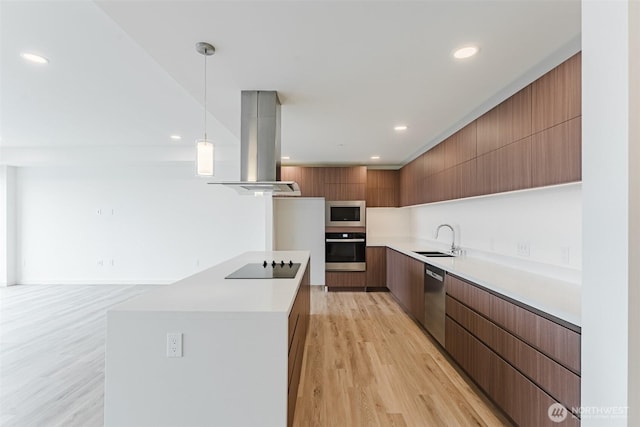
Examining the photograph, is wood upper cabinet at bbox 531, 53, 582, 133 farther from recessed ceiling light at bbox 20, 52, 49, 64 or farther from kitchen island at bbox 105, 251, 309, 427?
recessed ceiling light at bbox 20, 52, 49, 64

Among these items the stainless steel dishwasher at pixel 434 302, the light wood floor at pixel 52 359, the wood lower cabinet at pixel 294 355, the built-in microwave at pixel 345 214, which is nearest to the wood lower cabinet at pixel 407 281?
Answer: the stainless steel dishwasher at pixel 434 302

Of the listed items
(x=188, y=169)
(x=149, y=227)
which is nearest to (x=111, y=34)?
(x=188, y=169)

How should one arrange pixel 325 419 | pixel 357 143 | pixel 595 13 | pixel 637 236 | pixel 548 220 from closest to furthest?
1. pixel 637 236
2. pixel 595 13
3. pixel 325 419
4. pixel 548 220
5. pixel 357 143

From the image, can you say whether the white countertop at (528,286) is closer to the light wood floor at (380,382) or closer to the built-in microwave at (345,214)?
the light wood floor at (380,382)

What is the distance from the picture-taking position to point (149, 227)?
5.81 m

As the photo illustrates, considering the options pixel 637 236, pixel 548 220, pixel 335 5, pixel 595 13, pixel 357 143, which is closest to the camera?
pixel 637 236

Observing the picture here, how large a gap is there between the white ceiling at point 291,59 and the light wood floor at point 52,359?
100 inches

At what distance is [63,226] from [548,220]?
788 centimetres

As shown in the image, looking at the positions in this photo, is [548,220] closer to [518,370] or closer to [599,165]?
[518,370]

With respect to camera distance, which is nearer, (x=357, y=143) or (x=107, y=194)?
(x=357, y=143)

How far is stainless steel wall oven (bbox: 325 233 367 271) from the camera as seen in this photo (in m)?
5.22

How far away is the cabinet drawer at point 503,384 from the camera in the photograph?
1512 mm

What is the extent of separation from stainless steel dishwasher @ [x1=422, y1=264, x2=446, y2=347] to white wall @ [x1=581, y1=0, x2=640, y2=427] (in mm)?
1775

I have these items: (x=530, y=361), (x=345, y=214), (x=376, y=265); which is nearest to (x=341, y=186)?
(x=345, y=214)
